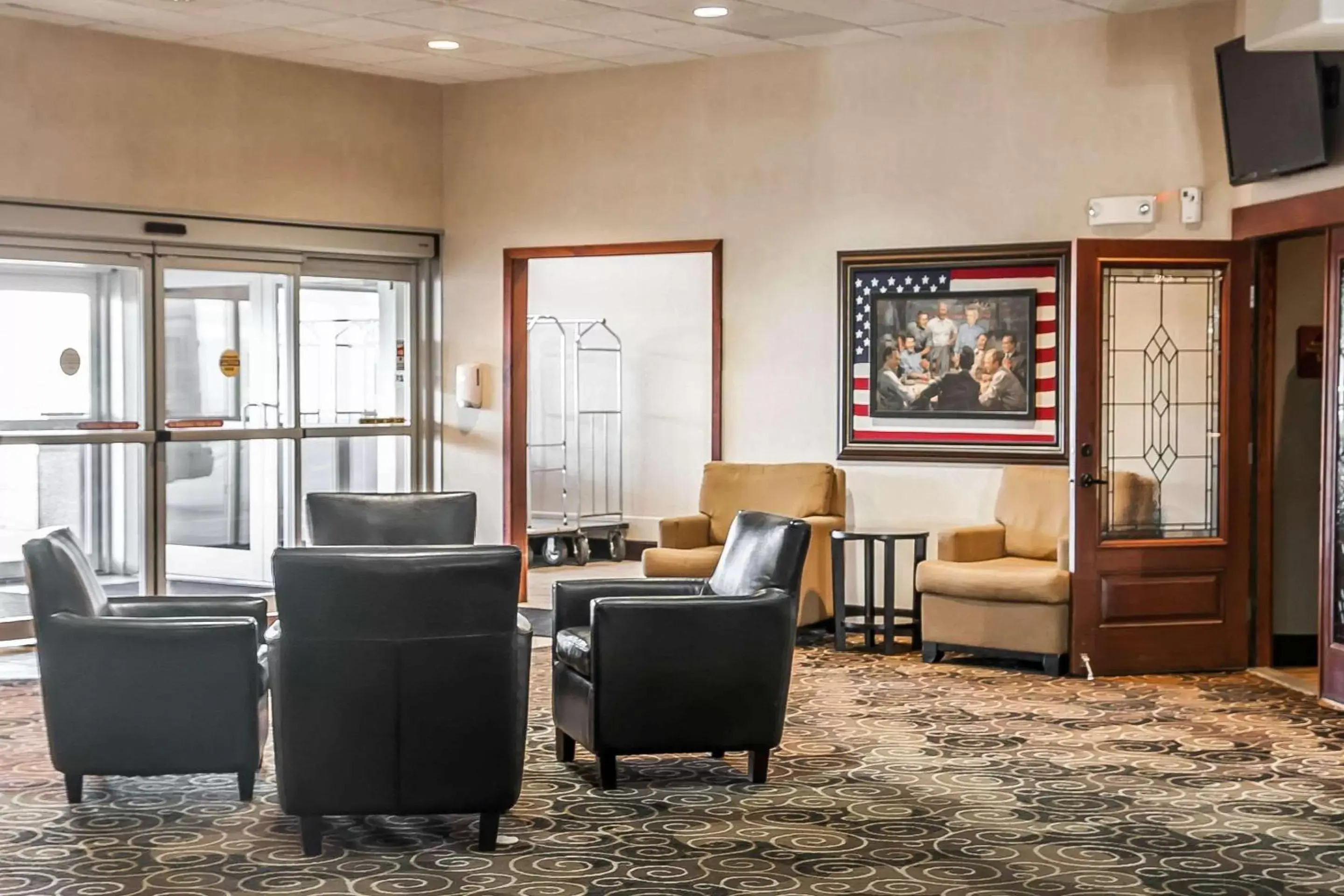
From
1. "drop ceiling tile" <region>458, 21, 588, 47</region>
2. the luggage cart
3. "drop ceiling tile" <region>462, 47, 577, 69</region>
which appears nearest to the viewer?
"drop ceiling tile" <region>458, 21, 588, 47</region>

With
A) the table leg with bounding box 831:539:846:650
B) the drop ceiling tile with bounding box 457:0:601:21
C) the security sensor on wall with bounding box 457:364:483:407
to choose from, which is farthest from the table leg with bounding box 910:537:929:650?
the drop ceiling tile with bounding box 457:0:601:21

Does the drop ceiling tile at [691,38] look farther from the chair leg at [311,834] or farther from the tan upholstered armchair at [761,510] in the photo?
the chair leg at [311,834]

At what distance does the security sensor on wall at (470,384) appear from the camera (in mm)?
10398

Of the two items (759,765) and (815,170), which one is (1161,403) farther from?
(759,765)

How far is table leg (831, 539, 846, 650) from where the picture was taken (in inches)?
342

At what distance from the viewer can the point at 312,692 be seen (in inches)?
189

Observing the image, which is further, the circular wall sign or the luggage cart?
the luggage cart

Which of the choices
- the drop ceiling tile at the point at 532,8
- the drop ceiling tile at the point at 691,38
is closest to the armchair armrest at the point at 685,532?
the drop ceiling tile at the point at 691,38

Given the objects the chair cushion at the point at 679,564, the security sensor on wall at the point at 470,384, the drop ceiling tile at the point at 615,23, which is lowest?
the chair cushion at the point at 679,564

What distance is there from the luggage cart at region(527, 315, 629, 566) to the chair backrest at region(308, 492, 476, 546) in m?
5.44

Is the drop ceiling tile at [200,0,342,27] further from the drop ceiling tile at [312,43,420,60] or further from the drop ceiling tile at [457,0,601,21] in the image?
the drop ceiling tile at [457,0,601,21]

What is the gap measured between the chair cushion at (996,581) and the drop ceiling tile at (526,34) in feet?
11.3

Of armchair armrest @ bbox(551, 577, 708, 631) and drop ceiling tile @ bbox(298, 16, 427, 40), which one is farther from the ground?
drop ceiling tile @ bbox(298, 16, 427, 40)

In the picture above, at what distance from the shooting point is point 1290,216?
24.5 feet
